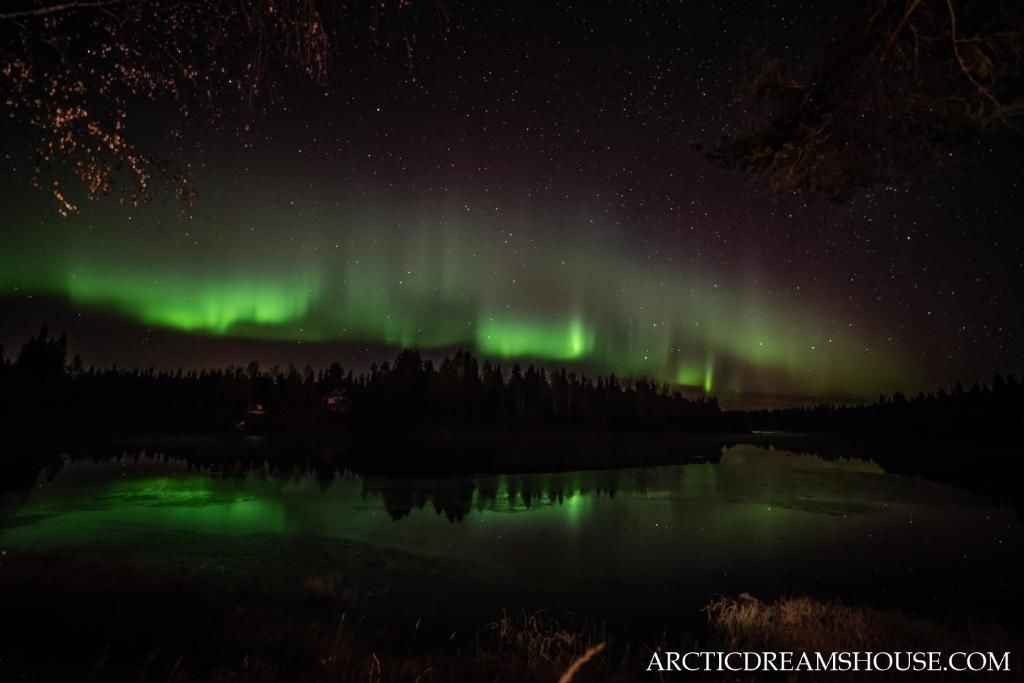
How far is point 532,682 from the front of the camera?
7.14 m

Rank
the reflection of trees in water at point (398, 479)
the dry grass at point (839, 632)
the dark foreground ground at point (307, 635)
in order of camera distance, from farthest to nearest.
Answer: the reflection of trees in water at point (398, 479), the dry grass at point (839, 632), the dark foreground ground at point (307, 635)

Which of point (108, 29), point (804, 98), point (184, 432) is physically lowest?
point (184, 432)

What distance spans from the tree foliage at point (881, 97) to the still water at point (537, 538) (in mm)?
12039

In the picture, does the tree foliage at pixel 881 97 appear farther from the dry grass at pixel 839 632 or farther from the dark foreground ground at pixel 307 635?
the dry grass at pixel 839 632

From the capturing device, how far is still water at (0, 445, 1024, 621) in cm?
1722

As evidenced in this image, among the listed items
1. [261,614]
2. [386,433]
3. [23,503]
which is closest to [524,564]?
[261,614]

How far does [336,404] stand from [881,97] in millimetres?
113586

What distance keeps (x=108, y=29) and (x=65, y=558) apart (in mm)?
17306

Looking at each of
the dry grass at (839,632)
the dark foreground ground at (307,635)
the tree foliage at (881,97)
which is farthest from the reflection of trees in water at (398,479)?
the tree foliage at (881,97)

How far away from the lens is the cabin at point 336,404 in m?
107

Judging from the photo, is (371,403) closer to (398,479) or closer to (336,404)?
(336,404)

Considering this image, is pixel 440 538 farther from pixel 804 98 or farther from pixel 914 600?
pixel 804 98

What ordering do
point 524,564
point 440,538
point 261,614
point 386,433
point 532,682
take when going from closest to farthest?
1. point 532,682
2. point 261,614
3. point 524,564
4. point 440,538
5. point 386,433

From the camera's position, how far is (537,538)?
2512 cm
